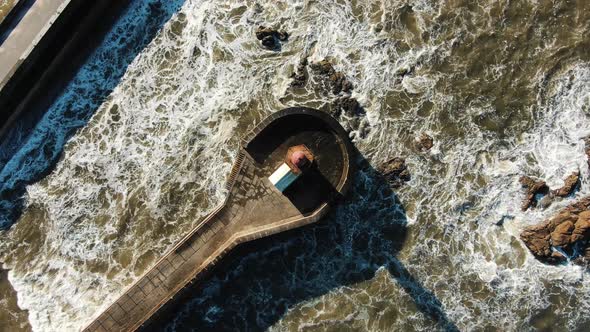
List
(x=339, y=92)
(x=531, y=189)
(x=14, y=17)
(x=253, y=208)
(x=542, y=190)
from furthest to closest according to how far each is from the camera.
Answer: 1. (x=339, y=92)
2. (x=14, y=17)
3. (x=542, y=190)
4. (x=531, y=189)
5. (x=253, y=208)

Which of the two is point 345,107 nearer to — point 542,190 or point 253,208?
point 253,208

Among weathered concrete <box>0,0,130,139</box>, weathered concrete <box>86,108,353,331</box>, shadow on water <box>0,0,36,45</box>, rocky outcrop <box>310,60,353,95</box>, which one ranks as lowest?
weathered concrete <box>86,108,353,331</box>

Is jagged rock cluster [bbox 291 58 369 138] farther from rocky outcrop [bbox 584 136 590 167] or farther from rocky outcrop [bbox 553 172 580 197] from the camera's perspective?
rocky outcrop [bbox 584 136 590 167]

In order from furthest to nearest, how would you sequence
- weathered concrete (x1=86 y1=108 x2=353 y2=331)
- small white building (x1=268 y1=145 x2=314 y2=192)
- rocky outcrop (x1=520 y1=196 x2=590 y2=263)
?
rocky outcrop (x1=520 y1=196 x2=590 y2=263), weathered concrete (x1=86 y1=108 x2=353 y2=331), small white building (x1=268 y1=145 x2=314 y2=192)

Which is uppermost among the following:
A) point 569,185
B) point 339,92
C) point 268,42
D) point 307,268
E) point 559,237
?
point 268,42

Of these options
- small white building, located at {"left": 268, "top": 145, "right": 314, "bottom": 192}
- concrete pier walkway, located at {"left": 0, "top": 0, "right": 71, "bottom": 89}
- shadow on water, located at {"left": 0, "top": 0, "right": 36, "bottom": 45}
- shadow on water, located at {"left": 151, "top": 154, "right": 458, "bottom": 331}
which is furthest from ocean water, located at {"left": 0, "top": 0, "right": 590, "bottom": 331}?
shadow on water, located at {"left": 0, "top": 0, "right": 36, "bottom": 45}

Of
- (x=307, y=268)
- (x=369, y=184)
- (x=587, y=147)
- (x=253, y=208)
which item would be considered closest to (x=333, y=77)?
(x=369, y=184)

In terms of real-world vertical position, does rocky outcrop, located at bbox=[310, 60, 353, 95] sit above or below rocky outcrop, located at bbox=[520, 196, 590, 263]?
above

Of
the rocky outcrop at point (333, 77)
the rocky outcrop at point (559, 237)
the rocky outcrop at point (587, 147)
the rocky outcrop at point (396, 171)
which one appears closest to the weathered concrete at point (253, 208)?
the rocky outcrop at point (396, 171)
